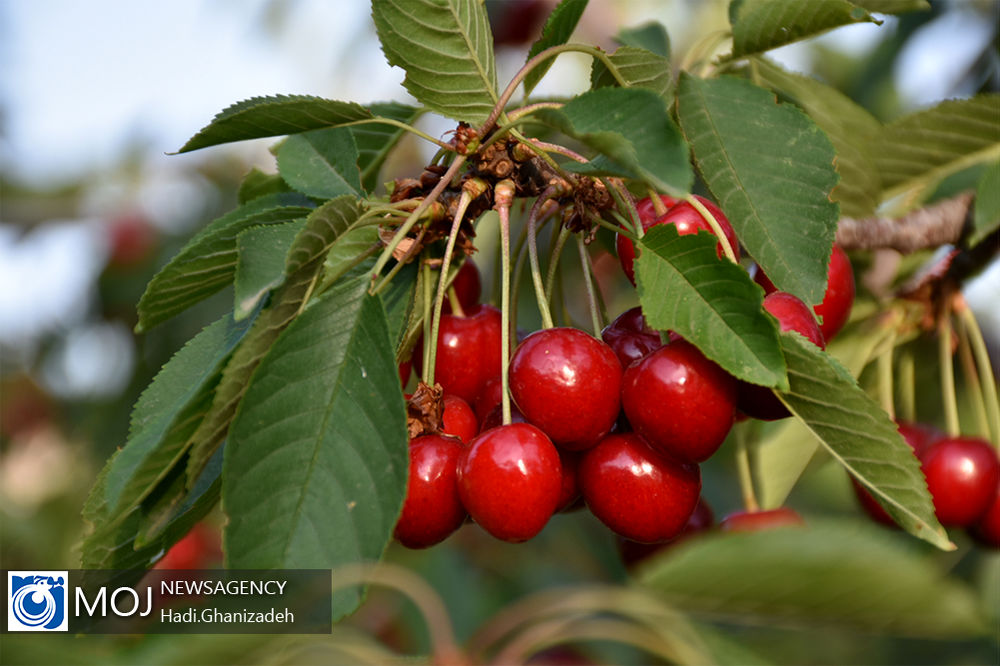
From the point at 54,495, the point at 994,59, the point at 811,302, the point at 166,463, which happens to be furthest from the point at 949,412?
the point at 54,495

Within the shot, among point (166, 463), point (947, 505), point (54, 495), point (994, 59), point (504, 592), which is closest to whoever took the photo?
point (166, 463)

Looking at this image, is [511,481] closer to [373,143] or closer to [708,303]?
[708,303]

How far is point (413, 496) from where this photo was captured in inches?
38.9

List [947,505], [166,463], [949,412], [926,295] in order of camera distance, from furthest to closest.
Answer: [926,295] → [949,412] → [947,505] → [166,463]

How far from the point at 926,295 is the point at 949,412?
10.9 inches

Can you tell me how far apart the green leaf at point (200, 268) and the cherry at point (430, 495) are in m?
0.35

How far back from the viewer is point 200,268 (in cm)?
107

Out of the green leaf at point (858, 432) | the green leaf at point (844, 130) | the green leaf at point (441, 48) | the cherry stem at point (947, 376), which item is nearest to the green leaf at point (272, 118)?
the green leaf at point (441, 48)

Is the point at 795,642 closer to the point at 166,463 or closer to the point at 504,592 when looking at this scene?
the point at 504,592

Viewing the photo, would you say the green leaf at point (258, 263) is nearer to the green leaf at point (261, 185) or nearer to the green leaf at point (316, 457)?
the green leaf at point (316, 457)

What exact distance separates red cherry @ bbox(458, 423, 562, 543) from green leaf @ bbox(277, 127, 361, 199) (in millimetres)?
481

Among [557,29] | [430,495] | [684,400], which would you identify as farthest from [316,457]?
[557,29]

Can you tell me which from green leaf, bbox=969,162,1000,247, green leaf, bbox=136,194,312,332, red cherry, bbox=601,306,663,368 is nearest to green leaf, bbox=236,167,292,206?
green leaf, bbox=136,194,312,332

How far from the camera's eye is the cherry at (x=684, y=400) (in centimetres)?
91
